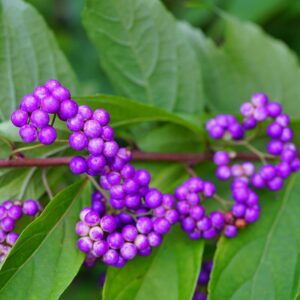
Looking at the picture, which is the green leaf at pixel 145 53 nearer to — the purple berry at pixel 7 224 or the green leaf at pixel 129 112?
the green leaf at pixel 129 112

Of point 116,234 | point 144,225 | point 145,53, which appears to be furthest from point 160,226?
point 145,53

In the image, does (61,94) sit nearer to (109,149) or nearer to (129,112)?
(109,149)

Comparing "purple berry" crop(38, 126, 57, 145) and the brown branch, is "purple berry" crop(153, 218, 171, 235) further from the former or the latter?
"purple berry" crop(38, 126, 57, 145)

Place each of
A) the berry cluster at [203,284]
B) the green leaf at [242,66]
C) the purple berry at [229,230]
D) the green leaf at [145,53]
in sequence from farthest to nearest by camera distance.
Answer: the green leaf at [242,66] → the berry cluster at [203,284] → the green leaf at [145,53] → the purple berry at [229,230]

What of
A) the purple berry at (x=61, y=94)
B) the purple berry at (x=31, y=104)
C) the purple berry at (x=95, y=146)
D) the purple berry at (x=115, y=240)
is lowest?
the purple berry at (x=115, y=240)

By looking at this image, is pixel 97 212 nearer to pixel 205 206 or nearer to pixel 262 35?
pixel 205 206

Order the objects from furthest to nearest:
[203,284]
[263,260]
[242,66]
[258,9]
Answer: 1. [258,9]
2. [242,66]
3. [203,284]
4. [263,260]

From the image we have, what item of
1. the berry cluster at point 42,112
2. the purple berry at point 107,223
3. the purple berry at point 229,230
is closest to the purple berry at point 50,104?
the berry cluster at point 42,112

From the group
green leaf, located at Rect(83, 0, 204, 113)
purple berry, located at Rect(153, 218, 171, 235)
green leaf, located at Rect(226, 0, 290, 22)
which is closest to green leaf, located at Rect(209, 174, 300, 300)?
purple berry, located at Rect(153, 218, 171, 235)
